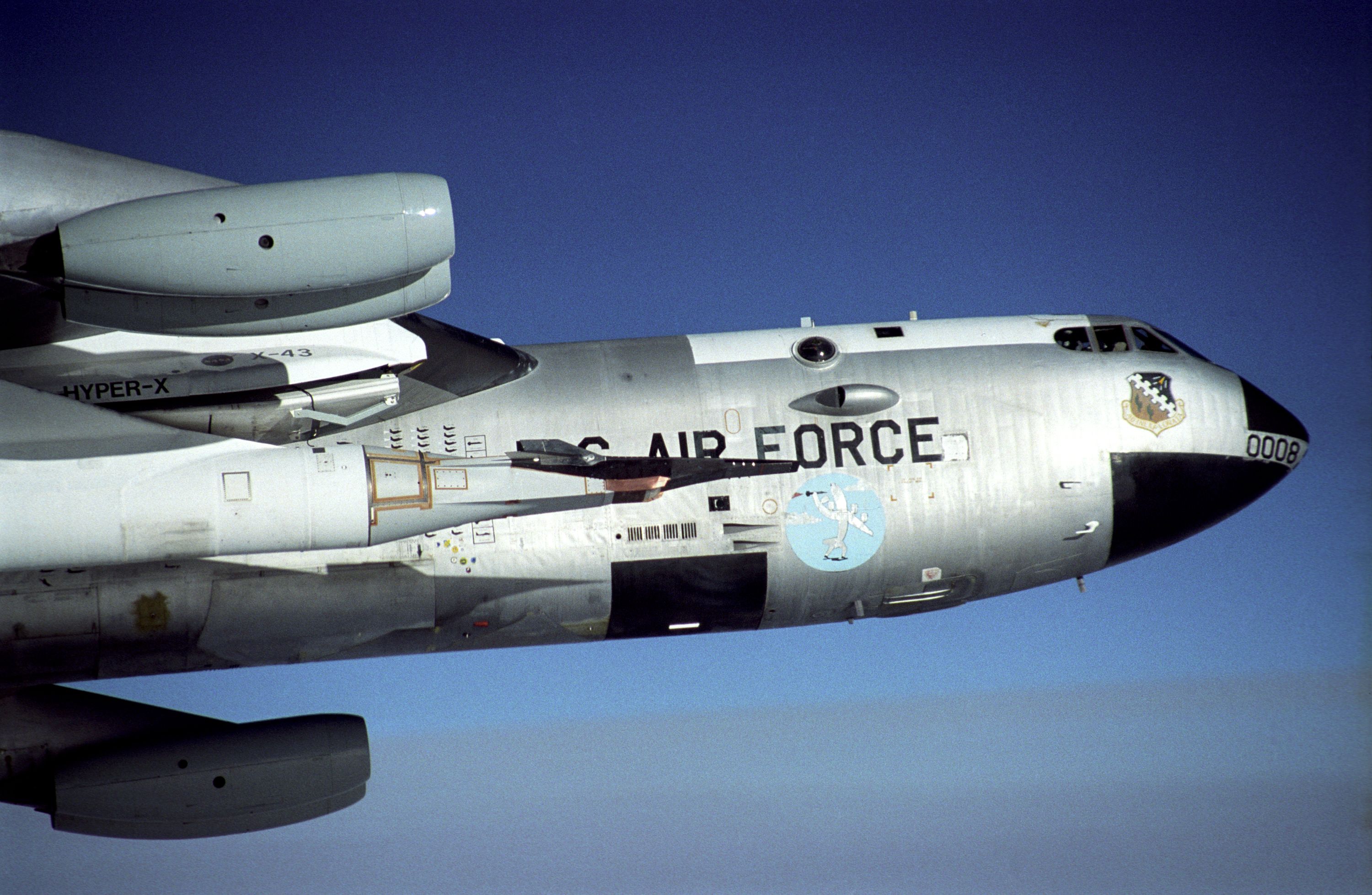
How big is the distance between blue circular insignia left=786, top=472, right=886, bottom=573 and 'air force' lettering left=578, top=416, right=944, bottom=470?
22 centimetres

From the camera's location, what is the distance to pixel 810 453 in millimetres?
12547

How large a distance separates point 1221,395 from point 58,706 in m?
A: 12.1

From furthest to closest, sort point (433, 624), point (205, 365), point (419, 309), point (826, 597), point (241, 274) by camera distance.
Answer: point (826, 597) < point (433, 624) < point (205, 365) < point (419, 309) < point (241, 274)

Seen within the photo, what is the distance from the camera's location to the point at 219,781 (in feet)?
40.6

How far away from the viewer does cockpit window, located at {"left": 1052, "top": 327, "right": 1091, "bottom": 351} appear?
1341 centimetres

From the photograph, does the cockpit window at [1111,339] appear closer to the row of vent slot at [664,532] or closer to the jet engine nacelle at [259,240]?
the row of vent slot at [664,532]

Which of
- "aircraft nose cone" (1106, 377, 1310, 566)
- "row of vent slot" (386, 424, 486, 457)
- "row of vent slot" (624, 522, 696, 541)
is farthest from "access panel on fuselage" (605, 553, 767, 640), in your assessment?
"aircraft nose cone" (1106, 377, 1310, 566)

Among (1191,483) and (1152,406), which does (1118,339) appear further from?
(1191,483)

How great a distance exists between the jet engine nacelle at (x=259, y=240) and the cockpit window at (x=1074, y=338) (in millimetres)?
6927

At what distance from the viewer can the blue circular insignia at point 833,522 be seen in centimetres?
1248

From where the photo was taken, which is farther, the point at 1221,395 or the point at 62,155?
the point at 1221,395

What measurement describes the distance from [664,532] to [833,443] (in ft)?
6.10

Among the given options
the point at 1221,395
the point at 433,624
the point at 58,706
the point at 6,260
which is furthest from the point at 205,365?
the point at 1221,395

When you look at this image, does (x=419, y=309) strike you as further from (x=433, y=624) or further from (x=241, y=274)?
(x=433, y=624)
